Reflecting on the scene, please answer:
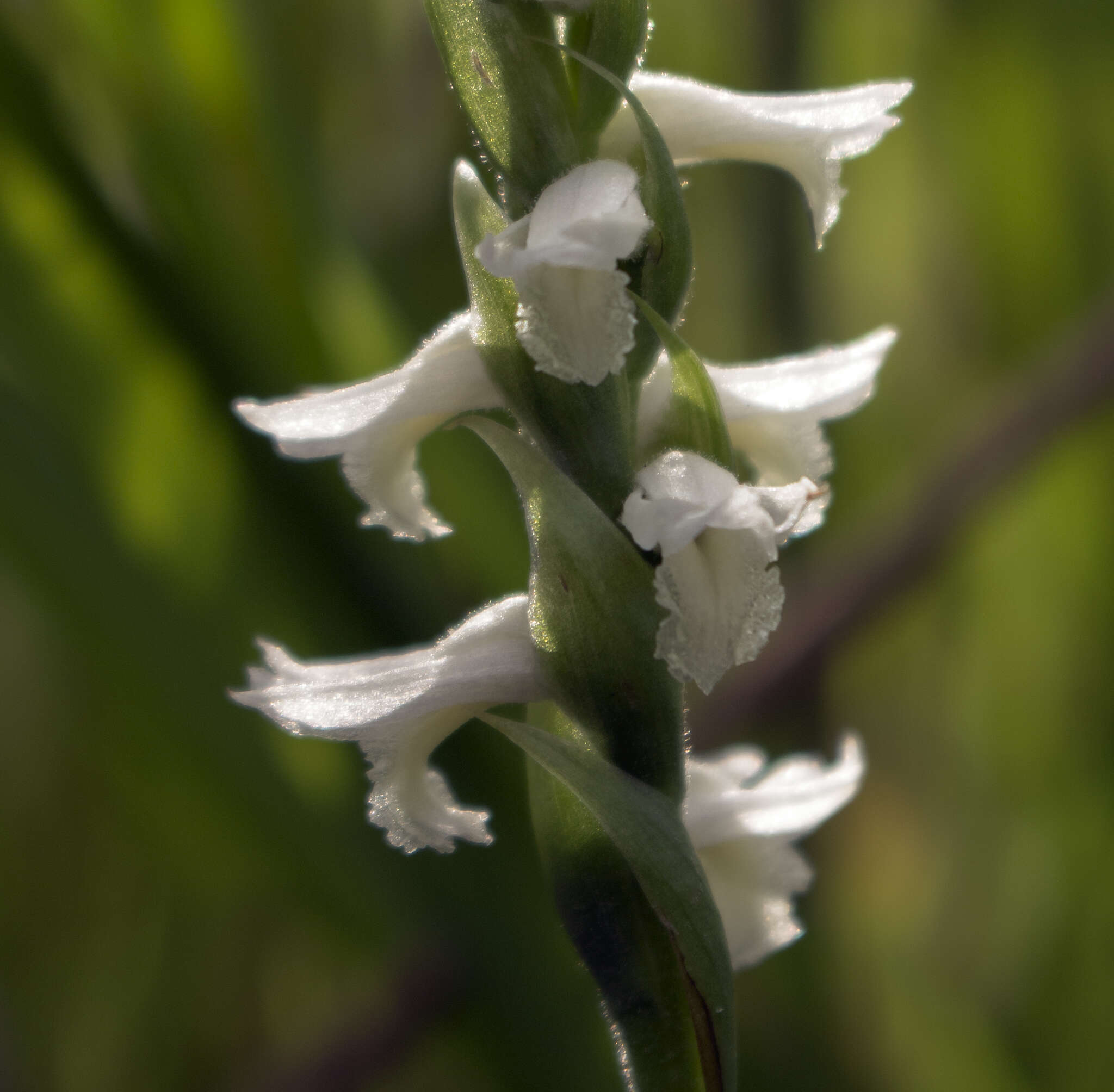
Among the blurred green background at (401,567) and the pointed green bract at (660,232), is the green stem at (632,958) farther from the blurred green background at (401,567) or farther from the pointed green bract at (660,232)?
the blurred green background at (401,567)

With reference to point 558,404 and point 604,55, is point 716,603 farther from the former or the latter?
point 604,55


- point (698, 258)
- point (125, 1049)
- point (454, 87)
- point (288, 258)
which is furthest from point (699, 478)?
point (698, 258)

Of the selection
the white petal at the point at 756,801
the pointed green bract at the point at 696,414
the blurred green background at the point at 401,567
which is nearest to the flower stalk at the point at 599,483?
the pointed green bract at the point at 696,414

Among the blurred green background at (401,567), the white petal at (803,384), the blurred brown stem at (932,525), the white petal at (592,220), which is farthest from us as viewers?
the blurred brown stem at (932,525)

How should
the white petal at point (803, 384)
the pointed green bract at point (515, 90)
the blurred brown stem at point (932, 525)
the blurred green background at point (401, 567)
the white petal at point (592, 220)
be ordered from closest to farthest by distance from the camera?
the white petal at point (592, 220)
the pointed green bract at point (515, 90)
the white petal at point (803, 384)
the blurred green background at point (401, 567)
the blurred brown stem at point (932, 525)

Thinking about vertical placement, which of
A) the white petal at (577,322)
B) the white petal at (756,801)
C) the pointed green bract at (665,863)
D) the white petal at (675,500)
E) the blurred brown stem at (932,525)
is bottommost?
the blurred brown stem at (932,525)

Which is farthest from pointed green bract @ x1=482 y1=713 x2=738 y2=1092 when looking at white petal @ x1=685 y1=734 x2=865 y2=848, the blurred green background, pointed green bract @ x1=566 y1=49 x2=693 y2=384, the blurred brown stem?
the blurred brown stem

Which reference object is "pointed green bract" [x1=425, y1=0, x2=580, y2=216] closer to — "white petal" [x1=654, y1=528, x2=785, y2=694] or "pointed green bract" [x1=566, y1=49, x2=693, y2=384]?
"pointed green bract" [x1=566, y1=49, x2=693, y2=384]

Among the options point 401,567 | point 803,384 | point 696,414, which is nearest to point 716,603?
point 696,414
